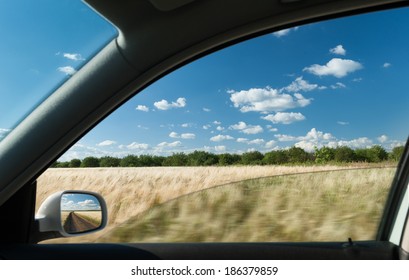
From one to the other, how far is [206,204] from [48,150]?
118 cm

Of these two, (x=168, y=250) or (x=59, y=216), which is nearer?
(x=59, y=216)

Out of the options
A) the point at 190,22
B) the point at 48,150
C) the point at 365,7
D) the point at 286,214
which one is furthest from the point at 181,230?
the point at 365,7

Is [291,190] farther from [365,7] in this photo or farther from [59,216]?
[59,216]

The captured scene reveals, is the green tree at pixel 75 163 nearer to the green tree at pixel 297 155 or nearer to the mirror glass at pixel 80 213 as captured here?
the mirror glass at pixel 80 213

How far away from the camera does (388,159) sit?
2523 millimetres

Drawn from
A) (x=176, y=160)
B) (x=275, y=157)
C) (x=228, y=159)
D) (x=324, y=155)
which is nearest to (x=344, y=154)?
(x=324, y=155)

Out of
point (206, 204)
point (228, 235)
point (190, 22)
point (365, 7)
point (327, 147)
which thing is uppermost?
point (365, 7)

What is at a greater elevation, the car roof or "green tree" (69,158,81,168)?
the car roof

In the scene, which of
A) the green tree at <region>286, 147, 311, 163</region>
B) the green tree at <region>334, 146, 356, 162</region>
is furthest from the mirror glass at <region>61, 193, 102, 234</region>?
the green tree at <region>334, 146, 356, 162</region>

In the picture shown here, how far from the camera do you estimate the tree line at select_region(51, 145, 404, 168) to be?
2.52 meters

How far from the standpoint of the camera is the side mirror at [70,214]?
1972 millimetres

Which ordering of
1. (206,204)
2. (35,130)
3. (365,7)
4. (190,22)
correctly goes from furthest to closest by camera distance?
1. (206,204)
2. (365,7)
3. (190,22)
4. (35,130)

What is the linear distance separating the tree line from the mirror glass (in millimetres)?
293

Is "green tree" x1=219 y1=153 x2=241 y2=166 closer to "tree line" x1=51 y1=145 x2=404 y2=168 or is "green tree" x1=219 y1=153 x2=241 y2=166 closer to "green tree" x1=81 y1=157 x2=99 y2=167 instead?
"tree line" x1=51 y1=145 x2=404 y2=168
